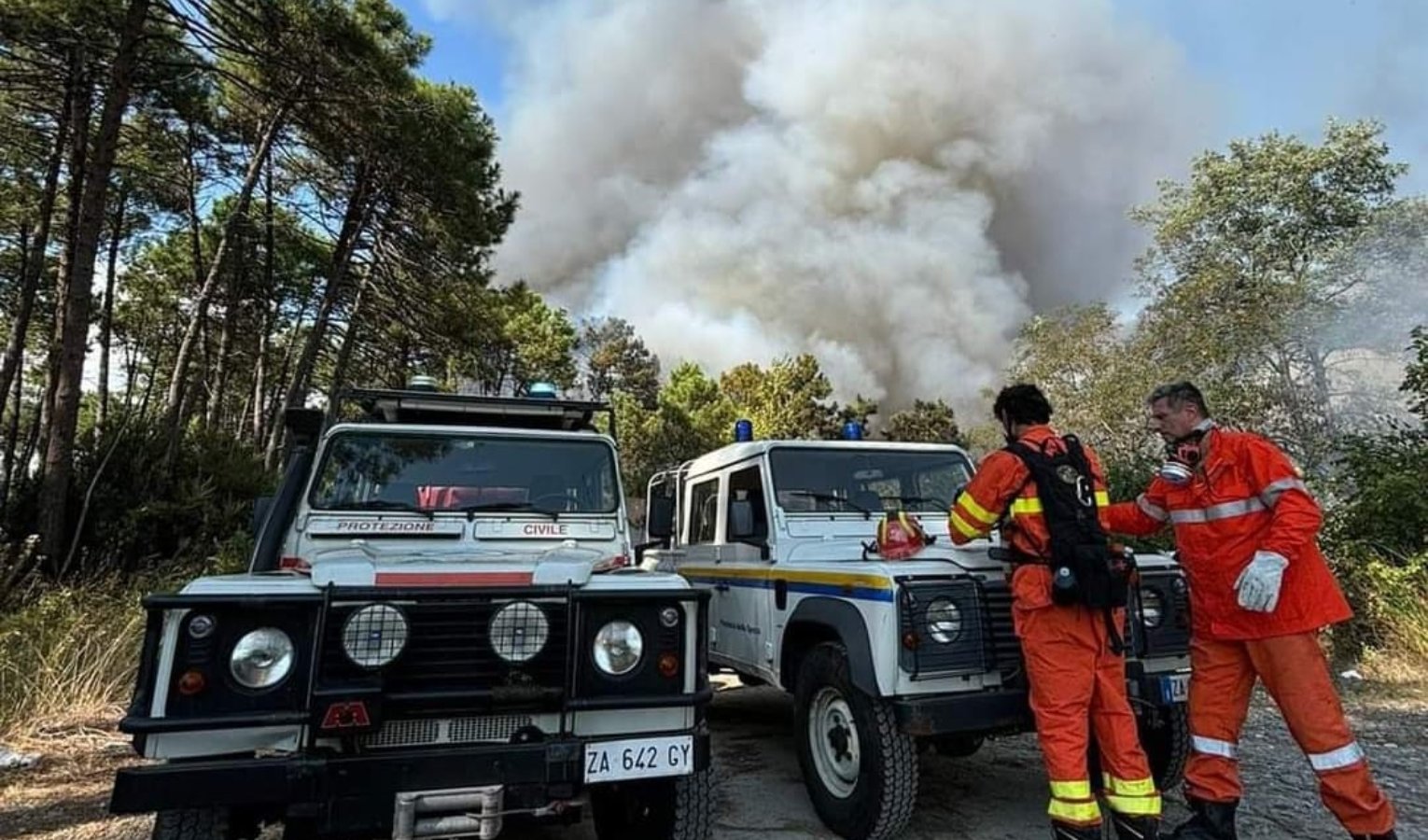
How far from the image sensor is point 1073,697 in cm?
300

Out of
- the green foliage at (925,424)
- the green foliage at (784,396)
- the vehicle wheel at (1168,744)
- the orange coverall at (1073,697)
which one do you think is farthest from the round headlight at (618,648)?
the green foliage at (925,424)

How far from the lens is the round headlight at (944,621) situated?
328cm

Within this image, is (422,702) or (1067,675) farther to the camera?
(1067,675)

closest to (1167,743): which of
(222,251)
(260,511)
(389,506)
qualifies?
(389,506)

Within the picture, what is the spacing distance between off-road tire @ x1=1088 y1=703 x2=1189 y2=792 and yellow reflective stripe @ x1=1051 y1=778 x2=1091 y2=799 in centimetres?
104

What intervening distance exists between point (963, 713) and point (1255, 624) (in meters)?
1.18

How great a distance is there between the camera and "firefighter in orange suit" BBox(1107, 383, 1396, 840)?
2.93m

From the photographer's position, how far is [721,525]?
5410 mm

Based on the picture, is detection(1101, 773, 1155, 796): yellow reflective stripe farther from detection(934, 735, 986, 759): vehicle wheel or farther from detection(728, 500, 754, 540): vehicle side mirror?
detection(728, 500, 754, 540): vehicle side mirror

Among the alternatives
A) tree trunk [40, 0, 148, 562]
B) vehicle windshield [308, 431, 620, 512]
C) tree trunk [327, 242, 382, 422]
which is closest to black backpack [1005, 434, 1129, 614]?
vehicle windshield [308, 431, 620, 512]

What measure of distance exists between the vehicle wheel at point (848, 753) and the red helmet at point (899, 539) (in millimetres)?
608

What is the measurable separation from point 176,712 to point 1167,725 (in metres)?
4.24

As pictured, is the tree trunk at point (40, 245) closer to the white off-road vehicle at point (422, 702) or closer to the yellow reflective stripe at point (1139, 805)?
the white off-road vehicle at point (422, 702)

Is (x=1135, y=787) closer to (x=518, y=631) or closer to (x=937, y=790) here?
(x=937, y=790)
